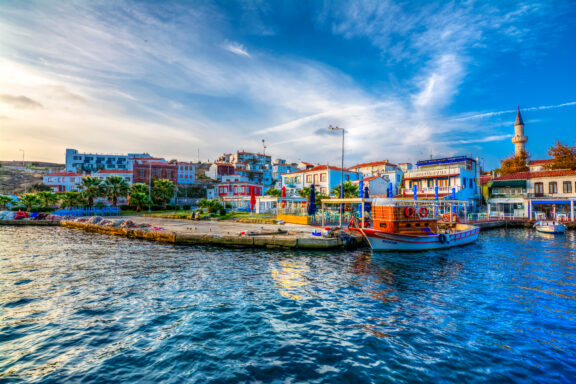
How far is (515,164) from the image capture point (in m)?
61.3

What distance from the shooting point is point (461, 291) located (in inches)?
478

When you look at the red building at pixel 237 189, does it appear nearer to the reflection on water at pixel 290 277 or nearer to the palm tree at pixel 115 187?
the palm tree at pixel 115 187

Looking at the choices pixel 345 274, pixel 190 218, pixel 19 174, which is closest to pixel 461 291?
pixel 345 274

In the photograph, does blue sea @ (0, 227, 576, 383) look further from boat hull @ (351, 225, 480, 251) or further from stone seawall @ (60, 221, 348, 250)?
stone seawall @ (60, 221, 348, 250)

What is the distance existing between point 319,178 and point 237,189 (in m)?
24.7

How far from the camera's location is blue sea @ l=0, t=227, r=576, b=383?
6.43 m

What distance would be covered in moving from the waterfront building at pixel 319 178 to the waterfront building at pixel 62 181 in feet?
203

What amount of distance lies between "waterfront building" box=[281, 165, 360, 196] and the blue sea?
3564 cm

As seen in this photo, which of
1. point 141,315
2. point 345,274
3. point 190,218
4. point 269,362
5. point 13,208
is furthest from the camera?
point 13,208

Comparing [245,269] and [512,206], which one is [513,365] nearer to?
[245,269]

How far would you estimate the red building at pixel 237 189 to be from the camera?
226 feet

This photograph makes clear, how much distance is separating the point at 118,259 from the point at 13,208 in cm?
5306

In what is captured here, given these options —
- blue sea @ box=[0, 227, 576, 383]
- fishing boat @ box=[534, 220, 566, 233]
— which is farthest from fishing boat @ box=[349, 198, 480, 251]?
fishing boat @ box=[534, 220, 566, 233]

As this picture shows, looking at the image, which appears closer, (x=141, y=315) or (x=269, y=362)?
(x=269, y=362)
